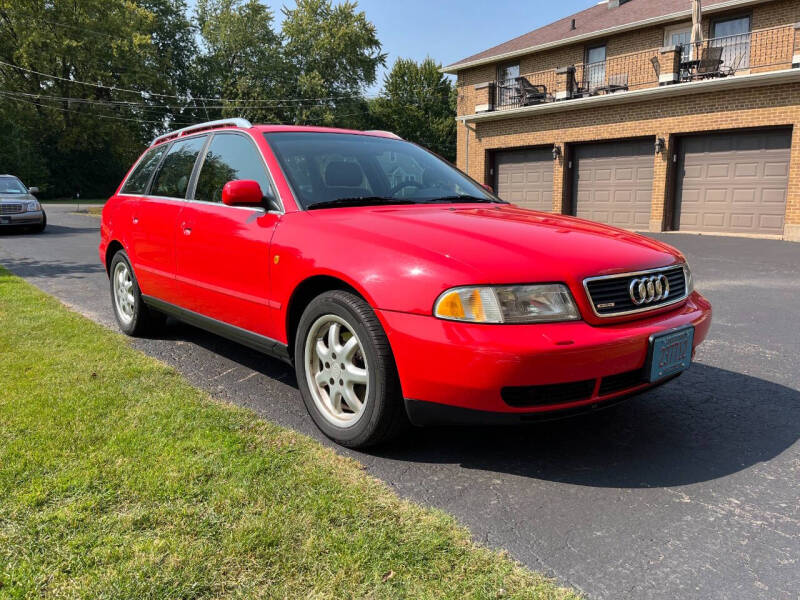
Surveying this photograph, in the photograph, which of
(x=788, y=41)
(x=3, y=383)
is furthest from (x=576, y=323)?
(x=788, y=41)

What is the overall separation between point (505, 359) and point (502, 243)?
585 mm

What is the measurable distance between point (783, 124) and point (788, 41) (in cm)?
271

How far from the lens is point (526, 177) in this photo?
21203 mm

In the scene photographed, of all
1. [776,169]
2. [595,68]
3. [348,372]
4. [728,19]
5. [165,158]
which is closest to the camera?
[348,372]

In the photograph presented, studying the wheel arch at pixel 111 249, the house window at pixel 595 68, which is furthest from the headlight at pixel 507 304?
the house window at pixel 595 68

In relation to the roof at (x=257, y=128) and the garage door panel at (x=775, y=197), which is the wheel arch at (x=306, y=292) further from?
the garage door panel at (x=775, y=197)

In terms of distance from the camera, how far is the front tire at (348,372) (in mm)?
2689

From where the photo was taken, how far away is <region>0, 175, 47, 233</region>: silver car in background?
14.9 m

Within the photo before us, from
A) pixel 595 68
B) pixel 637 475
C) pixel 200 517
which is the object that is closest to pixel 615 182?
pixel 595 68

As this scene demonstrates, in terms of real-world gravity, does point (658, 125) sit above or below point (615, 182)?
above

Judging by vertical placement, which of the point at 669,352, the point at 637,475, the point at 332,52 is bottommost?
the point at 637,475

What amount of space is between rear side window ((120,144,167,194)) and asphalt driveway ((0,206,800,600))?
4.47 feet

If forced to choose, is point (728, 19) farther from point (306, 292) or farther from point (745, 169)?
point (306, 292)

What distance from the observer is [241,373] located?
13.7 feet
